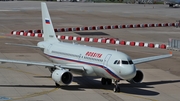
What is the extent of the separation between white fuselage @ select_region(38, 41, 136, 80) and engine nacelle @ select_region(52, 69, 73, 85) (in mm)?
2073

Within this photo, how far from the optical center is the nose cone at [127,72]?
39.6 meters

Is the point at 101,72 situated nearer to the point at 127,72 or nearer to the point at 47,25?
the point at 127,72

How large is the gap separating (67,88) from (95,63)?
335 centimetres

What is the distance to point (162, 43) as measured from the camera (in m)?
76.1

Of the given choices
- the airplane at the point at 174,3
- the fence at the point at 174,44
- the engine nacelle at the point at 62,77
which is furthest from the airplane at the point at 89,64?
the airplane at the point at 174,3

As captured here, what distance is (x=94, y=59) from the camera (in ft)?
139

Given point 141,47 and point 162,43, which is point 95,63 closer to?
point 141,47

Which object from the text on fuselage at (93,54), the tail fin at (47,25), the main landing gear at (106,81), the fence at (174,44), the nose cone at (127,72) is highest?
the tail fin at (47,25)

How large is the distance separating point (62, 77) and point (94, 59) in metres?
3.27

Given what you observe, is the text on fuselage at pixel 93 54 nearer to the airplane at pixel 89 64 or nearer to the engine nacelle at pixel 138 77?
the airplane at pixel 89 64

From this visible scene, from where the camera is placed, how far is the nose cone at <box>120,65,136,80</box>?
130ft

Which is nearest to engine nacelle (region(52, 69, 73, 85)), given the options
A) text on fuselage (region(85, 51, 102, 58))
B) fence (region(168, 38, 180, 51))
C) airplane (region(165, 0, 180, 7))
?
text on fuselage (region(85, 51, 102, 58))

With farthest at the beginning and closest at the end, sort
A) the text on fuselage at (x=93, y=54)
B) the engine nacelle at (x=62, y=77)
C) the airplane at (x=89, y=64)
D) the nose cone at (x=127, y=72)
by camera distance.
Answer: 1. the text on fuselage at (x=93, y=54)
2. the engine nacelle at (x=62, y=77)
3. the airplane at (x=89, y=64)
4. the nose cone at (x=127, y=72)

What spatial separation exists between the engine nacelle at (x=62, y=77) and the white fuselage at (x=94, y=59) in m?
2.07
